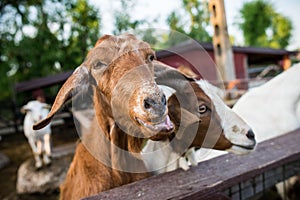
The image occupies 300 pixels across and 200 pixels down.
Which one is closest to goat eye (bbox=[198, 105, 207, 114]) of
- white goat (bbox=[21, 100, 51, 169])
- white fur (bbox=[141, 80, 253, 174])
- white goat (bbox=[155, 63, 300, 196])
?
white fur (bbox=[141, 80, 253, 174])

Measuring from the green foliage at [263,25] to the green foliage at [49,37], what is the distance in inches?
990

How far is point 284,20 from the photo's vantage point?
3588 cm

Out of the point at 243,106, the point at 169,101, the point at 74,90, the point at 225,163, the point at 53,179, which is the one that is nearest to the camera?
the point at 74,90

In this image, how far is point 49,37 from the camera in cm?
1702

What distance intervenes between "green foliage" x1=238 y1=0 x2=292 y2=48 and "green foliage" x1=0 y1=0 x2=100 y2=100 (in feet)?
82.5

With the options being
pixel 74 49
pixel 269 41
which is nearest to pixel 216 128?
pixel 74 49

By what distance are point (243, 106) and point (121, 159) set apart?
1.67 metres

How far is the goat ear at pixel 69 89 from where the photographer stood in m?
1.28

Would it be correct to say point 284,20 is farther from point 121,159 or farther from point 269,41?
point 121,159

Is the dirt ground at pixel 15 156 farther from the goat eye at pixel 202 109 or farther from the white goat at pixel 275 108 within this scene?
the goat eye at pixel 202 109

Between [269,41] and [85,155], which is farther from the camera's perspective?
[269,41]

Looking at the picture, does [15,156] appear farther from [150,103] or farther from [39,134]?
[150,103]

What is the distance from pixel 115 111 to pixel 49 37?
17331 mm

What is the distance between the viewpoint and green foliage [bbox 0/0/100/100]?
16312mm
